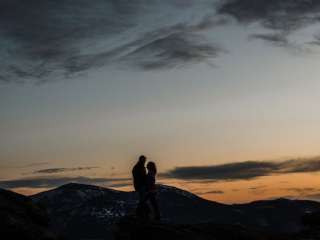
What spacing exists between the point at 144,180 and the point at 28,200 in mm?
8863

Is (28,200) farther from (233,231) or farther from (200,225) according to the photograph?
(233,231)

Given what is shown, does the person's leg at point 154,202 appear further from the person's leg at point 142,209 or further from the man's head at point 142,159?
the man's head at point 142,159

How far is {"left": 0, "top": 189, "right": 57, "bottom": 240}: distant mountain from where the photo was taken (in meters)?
32.7

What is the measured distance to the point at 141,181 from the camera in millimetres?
38656

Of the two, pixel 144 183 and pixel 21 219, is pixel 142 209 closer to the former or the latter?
pixel 144 183

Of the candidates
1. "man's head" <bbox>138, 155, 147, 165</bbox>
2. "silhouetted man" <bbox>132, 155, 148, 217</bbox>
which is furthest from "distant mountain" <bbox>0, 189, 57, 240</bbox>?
"man's head" <bbox>138, 155, 147, 165</bbox>

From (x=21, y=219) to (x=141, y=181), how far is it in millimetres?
9293

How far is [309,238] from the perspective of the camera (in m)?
36.3

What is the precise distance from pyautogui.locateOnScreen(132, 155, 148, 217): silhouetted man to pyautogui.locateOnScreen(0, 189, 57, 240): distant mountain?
7.12 m

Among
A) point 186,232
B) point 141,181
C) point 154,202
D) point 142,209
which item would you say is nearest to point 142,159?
point 141,181

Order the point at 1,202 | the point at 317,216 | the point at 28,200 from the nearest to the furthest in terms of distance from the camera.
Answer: the point at 1,202, the point at 28,200, the point at 317,216

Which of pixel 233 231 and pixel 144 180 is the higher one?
pixel 144 180

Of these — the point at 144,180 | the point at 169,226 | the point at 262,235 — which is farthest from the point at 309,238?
the point at 144,180

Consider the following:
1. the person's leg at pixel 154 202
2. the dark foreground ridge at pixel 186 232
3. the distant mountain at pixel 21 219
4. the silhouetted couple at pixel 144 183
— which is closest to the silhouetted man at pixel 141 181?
the silhouetted couple at pixel 144 183
